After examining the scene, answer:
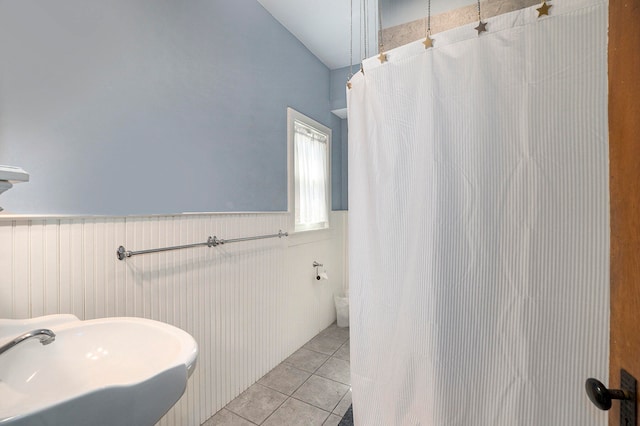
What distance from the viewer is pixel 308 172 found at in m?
2.66

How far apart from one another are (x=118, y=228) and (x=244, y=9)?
1.69 m

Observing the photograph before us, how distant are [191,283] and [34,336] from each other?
2.56ft

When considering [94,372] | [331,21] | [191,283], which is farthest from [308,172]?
[94,372]

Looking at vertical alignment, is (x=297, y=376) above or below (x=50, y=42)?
below

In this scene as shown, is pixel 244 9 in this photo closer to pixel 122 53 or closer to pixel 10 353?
pixel 122 53

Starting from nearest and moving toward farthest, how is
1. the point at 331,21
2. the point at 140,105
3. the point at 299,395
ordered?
the point at 140,105, the point at 299,395, the point at 331,21

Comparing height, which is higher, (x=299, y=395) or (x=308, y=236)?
(x=308, y=236)

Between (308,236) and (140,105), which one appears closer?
(140,105)

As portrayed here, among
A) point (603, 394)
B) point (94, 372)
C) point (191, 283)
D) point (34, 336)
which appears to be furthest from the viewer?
point (191, 283)

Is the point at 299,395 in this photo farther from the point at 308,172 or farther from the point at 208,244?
the point at 308,172

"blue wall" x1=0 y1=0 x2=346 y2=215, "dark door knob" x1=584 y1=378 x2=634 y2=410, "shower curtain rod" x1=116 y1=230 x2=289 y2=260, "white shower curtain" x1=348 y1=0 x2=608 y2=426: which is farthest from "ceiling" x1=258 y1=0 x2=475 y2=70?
"dark door knob" x1=584 y1=378 x2=634 y2=410

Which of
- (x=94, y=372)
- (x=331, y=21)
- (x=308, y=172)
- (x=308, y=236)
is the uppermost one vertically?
(x=331, y=21)

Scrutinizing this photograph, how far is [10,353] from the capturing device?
0.78 meters

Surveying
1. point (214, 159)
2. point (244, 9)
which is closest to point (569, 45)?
point (214, 159)
